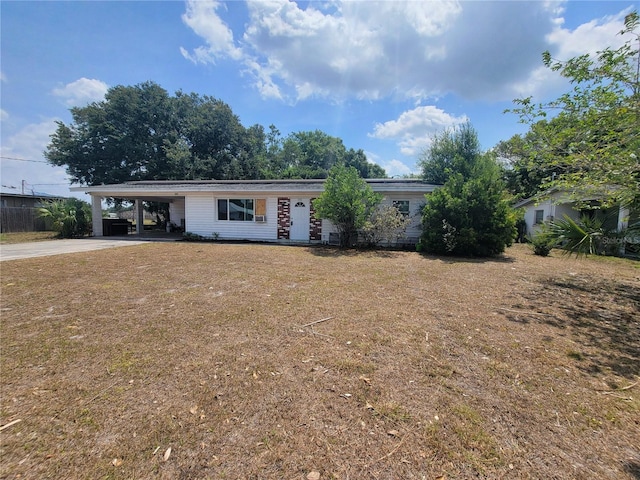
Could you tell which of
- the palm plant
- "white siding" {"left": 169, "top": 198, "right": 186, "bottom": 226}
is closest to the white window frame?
Answer: "white siding" {"left": 169, "top": 198, "right": 186, "bottom": 226}

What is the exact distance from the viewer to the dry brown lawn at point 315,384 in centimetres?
171

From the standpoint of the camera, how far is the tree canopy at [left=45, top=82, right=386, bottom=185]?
2297 cm

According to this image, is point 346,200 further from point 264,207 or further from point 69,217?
point 69,217

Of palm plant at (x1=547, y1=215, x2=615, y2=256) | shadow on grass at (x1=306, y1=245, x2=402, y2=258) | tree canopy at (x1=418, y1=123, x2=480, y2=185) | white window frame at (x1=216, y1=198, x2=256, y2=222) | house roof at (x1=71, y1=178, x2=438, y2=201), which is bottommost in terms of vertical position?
shadow on grass at (x1=306, y1=245, x2=402, y2=258)

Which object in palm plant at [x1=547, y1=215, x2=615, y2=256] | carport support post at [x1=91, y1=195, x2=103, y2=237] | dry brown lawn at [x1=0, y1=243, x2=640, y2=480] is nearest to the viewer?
dry brown lawn at [x1=0, y1=243, x2=640, y2=480]

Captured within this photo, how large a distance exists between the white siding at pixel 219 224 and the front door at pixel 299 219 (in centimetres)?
88

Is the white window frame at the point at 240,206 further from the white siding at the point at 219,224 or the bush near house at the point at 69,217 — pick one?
the bush near house at the point at 69,217

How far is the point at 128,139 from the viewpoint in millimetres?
23625

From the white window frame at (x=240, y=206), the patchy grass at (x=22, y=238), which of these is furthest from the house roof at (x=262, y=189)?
the patchy grass at (x=22, y=238)

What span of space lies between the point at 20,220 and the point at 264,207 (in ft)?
55.1

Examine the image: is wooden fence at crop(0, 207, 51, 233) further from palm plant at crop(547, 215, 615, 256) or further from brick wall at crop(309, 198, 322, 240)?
palm plant at crop(547, 215, 615, 256)

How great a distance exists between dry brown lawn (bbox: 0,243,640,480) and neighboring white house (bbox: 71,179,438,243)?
760 centimetres

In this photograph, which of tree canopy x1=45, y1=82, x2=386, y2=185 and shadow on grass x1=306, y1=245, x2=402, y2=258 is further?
tree canopy x1=45, y1=82, x2=386, y2=185

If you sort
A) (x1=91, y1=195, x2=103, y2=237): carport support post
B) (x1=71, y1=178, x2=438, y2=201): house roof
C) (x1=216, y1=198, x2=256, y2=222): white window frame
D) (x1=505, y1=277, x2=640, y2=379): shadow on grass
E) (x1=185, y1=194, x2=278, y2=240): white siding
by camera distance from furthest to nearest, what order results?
(x1=91, y1=195, x2=103, y2=237): carport support post, (x1=216, y1=198, x2=256, y2=222): white window frame, (x1=185, y1=194, x2=278, y2=240): white siding, (x1=71, y1=178, x2=438, y2=201): house roof, (x1=505, y1=277, x2=640, y2=379): shadow on grass
